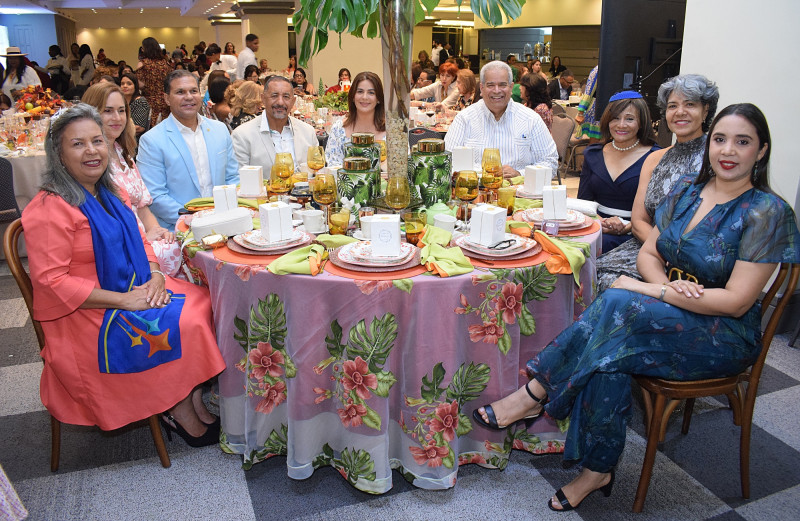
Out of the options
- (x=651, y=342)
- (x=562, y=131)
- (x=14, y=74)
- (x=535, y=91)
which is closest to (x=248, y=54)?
(x=14, y=74)

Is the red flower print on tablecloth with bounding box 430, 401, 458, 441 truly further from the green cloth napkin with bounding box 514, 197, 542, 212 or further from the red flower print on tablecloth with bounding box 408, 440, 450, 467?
the green cloth napkin with bounding box 514, 197, 542, 212

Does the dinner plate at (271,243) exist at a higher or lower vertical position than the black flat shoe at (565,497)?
higher

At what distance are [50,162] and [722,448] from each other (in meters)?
2.91

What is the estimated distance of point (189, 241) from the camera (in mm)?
2402

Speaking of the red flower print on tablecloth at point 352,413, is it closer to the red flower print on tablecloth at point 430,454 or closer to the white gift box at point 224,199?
the red flower print on tablecloth at point 430,454

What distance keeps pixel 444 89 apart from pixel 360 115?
5864 mm

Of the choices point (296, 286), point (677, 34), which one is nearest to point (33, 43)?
point (677, 34)

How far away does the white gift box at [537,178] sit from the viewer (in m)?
2.95

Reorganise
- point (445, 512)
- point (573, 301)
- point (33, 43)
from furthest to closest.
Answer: point (33, 43) → point (573, 301) → point (445, 512)

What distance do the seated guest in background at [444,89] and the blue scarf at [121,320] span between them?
21.5ft

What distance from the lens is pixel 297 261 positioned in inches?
82.0

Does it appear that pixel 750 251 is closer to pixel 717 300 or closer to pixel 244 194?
pixel 717 300

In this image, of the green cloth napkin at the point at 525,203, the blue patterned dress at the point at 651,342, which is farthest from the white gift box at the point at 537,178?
the blue patterned dress at the point at 651,342

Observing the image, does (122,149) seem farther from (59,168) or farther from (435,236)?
(435,236)
